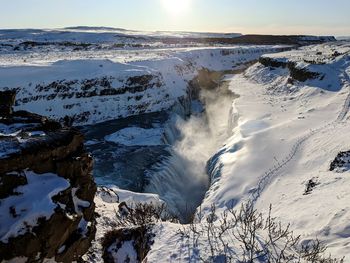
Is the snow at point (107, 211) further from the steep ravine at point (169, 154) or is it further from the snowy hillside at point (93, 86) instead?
the snowy hillside at point (93, 86)

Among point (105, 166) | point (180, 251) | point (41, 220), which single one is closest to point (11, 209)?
point (41, 220)

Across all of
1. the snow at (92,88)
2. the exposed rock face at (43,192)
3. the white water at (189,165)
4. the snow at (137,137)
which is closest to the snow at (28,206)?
the exposed rock face at (43,192)

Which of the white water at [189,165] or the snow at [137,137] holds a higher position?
the snow at [137,137]

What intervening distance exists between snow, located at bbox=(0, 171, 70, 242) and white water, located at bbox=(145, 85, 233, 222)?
12993 millimetres

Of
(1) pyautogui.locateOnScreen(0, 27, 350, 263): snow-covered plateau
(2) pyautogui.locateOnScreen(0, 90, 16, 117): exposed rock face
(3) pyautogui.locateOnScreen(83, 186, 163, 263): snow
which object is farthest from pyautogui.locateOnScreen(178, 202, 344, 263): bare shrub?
(2) pyautogui.locateOnScreen(0, 90, 16, 117): exposed rock face

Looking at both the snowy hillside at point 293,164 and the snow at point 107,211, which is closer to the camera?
the snow at point 107,211

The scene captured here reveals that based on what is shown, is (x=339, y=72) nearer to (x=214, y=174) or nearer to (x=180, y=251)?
(x=214, y=174)

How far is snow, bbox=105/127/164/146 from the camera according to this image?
3212 cm

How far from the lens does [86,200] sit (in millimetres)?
10781

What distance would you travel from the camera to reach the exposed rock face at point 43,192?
839cm

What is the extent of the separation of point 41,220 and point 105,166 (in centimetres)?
1851

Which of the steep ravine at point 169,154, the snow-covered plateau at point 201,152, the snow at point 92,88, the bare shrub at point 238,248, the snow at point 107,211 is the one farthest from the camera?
the snow at point 92,88

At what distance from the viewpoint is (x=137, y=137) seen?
3350 cm

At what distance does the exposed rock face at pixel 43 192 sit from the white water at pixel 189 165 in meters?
11.6
